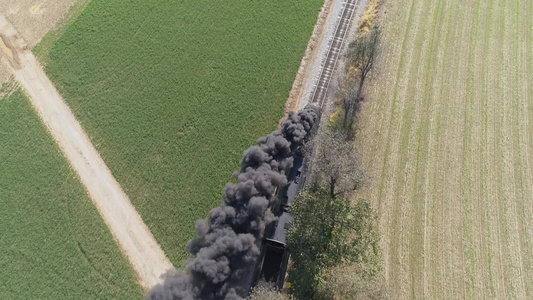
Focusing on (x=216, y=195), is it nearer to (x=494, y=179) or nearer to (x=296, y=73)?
(x=296, y=73)

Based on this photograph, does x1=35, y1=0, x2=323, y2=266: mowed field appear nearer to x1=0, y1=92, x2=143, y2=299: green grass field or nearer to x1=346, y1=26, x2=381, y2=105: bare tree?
x1=0, y1=92, x2=143, y2=299: green grass field

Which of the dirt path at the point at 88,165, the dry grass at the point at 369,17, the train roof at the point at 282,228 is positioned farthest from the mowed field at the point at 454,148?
the dirt path at the point at 88,165

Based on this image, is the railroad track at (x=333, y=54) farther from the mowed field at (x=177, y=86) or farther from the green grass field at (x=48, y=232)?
the green grass field at (x=48, y=232)

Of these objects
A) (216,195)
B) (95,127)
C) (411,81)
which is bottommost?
(216,195)

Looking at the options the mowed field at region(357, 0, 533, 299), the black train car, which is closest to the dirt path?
the black train car

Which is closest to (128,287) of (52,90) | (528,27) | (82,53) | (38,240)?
(38,240)
